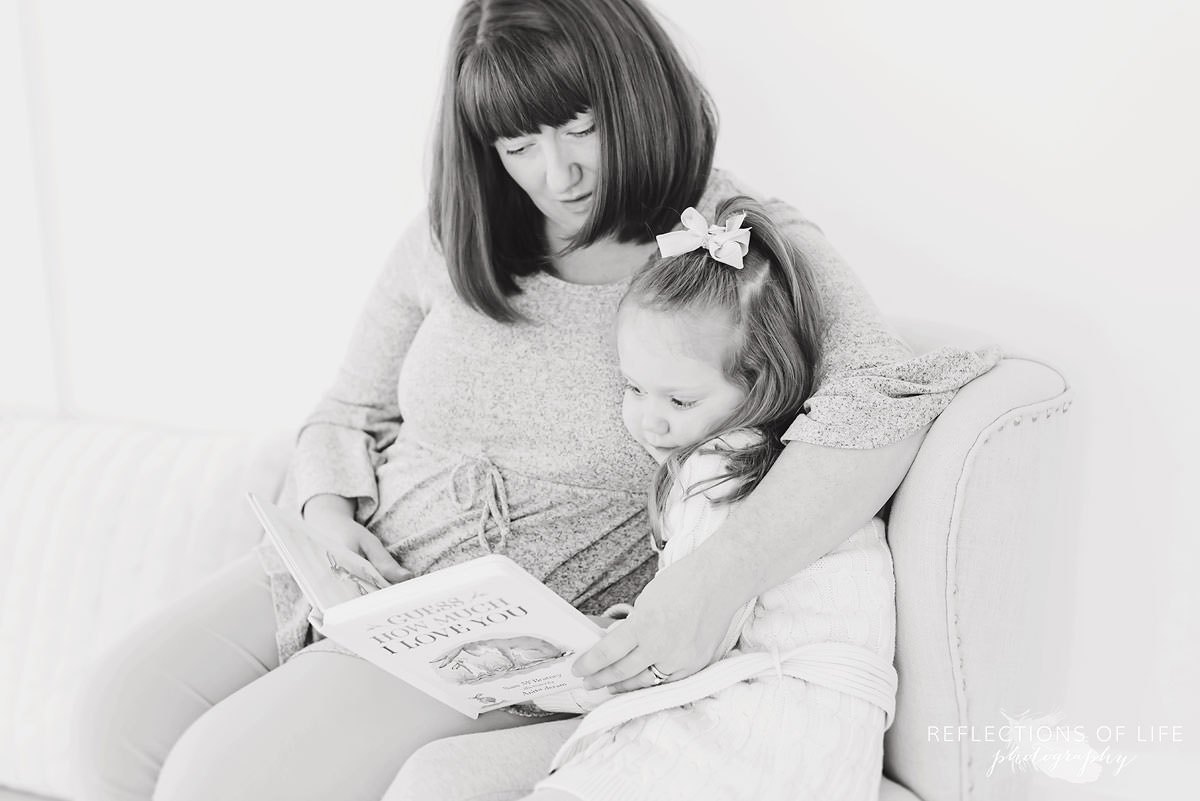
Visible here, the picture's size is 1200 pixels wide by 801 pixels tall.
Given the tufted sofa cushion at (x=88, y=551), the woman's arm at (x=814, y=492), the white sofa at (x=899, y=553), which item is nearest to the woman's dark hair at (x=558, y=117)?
the woman's arm at (x=814, y=492)

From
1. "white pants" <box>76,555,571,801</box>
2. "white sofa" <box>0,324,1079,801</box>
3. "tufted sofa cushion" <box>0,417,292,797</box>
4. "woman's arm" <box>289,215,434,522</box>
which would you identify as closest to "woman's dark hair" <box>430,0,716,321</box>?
"woman's arm" <box>289,215,434,522</box>

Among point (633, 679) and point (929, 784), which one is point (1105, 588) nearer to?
point (929, 784)

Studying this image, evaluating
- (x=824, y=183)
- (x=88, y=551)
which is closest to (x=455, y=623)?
(x=824, y=183)

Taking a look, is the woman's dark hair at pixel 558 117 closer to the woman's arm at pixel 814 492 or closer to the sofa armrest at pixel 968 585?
the woman's arm at pixel 814 492

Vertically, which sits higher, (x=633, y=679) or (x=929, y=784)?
(x=633, y=679)

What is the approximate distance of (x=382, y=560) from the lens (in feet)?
4.39

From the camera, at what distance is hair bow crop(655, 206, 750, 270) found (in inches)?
44.1

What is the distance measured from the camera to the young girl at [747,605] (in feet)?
3.11

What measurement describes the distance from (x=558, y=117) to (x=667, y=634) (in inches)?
24.2

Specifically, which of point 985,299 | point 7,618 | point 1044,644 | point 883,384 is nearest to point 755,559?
point 883,384

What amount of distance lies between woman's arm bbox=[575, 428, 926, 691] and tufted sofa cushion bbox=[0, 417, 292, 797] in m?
1.05

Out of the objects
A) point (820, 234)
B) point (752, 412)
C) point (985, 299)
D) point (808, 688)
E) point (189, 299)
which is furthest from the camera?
point (189, 299)

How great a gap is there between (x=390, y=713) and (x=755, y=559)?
0.45 meters

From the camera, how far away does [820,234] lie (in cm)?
128
